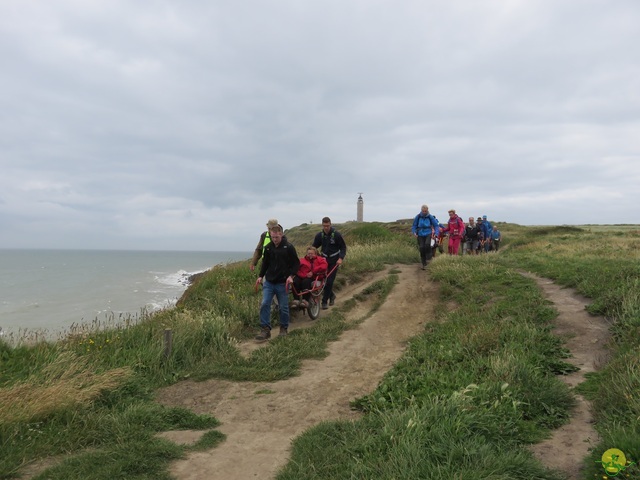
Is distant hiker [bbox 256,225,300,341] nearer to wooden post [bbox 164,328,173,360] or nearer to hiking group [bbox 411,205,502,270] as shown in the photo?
wooden post [bbox 164,328,173,360]

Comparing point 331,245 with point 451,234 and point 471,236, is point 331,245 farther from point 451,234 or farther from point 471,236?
point 471,236

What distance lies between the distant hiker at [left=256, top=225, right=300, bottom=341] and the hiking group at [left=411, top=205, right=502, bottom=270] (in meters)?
6.55

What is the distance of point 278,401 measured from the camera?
5.58m

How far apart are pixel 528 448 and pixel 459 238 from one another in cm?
1381

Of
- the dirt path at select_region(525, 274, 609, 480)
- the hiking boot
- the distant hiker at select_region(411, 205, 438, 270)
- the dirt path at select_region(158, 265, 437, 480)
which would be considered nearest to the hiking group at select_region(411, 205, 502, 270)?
the distant hiker at select_region(411, 205, 438, 270)

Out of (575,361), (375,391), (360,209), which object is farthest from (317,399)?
(360,209)

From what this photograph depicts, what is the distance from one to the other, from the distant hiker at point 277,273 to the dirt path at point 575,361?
17.2 ft

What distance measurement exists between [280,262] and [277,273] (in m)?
0.25

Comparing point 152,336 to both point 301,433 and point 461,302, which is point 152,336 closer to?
point 301,433

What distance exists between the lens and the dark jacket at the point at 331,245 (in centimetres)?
1096

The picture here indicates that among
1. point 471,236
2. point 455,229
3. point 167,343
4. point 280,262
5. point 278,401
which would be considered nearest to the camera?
point 278,401

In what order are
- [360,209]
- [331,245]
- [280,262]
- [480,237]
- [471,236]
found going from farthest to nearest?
1. [360,209]
2. [480,237]
3. [471,236]
4. [331,245]
5. [280,262]

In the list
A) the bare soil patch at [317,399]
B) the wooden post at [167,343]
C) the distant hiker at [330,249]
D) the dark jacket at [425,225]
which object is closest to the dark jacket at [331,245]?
the distant hiker at [330,249]

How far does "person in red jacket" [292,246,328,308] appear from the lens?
32.1ft
